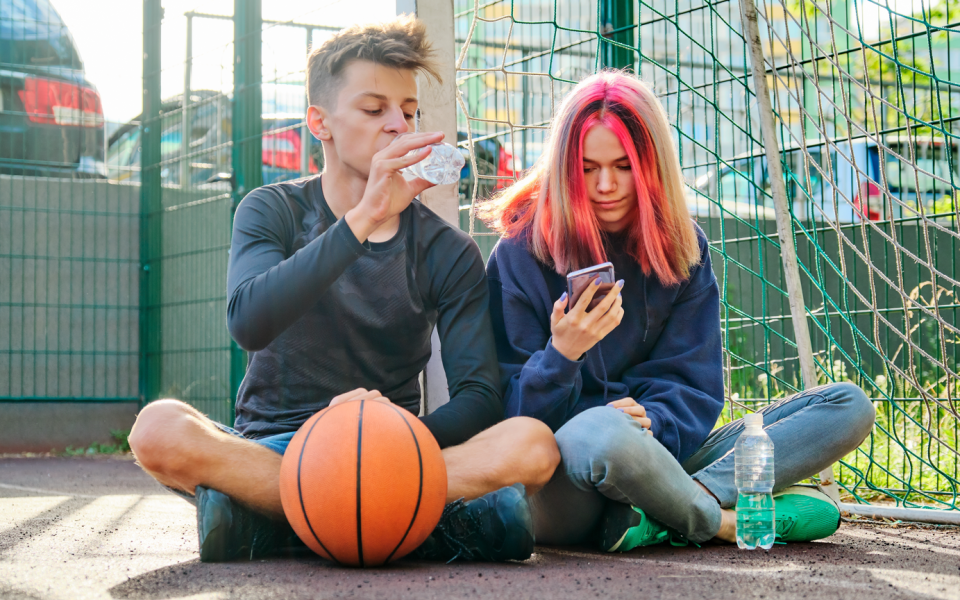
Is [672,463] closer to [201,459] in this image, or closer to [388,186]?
[388,186]

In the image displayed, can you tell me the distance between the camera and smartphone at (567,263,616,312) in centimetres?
225

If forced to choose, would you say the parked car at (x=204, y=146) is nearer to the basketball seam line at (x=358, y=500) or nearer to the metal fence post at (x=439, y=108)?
the metal fence post at (x=439, y=108)

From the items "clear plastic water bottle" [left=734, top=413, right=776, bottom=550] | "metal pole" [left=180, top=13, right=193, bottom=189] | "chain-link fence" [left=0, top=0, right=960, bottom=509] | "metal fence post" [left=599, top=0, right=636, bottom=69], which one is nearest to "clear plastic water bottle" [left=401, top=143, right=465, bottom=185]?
"clear plastic water bottle" [left=734, top=413, right=776, bottom=550]

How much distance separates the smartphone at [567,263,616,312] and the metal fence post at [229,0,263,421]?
11.6 feet

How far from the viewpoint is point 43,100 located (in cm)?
607

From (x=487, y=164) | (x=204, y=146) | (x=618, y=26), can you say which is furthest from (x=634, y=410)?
(x=204, y=146)

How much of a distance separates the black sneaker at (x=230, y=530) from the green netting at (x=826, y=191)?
1631mm

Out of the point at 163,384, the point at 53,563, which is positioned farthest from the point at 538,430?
the point at 163,384

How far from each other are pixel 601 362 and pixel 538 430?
392 millimetres

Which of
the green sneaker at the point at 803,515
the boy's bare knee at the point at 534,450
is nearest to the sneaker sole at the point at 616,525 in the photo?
the boy's bare knee at the point at 534,450

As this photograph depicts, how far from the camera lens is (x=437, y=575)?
1.96 m

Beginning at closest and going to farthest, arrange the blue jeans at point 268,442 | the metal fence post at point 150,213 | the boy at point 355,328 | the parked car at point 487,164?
1. the boy at point 355,328
2. the blue jeans at point 268,442
3. the parked car at point 487,164
4. the metal fence post at point 150,213

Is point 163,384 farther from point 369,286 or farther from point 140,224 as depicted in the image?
point 369,286

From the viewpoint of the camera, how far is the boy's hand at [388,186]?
7.36 feet
